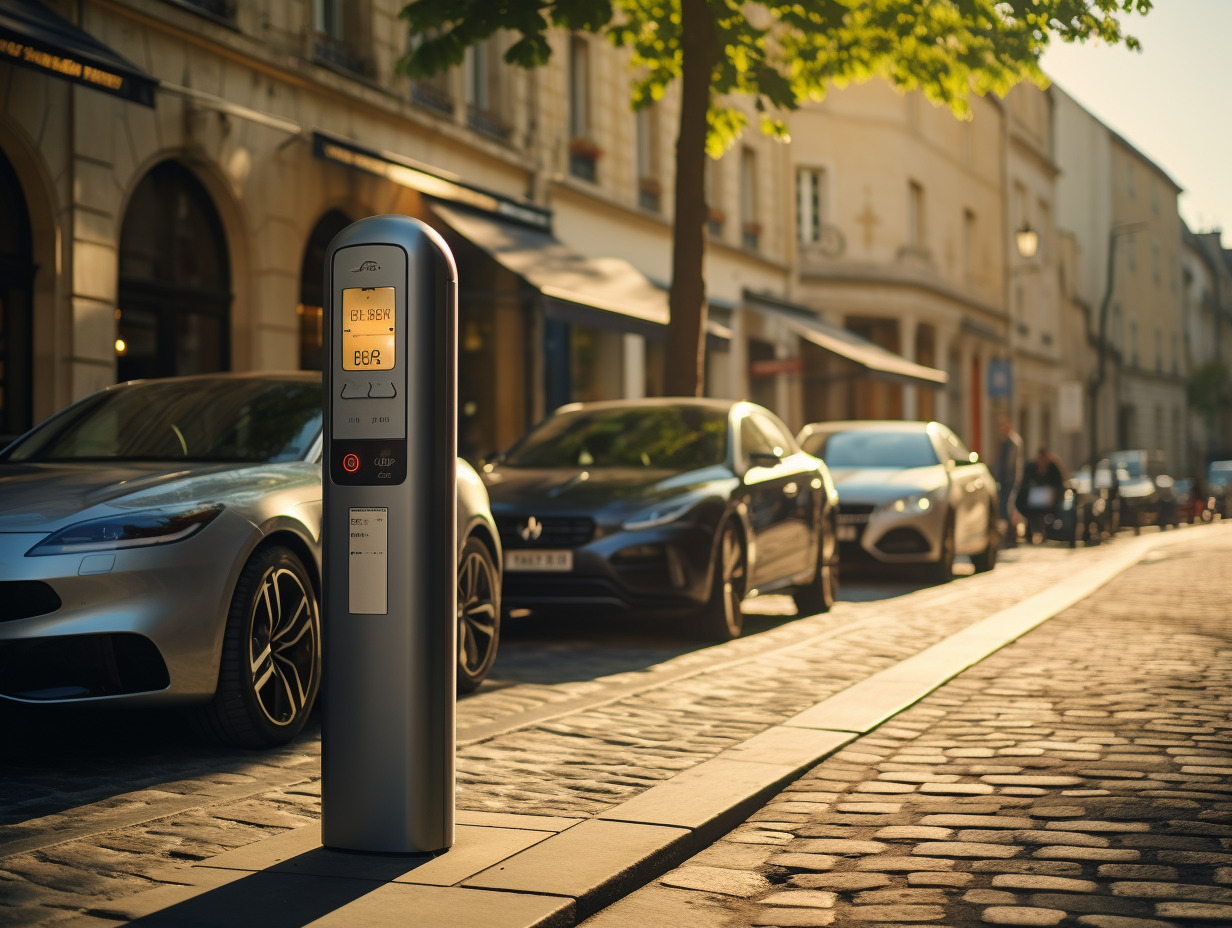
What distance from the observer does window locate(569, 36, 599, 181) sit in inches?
947

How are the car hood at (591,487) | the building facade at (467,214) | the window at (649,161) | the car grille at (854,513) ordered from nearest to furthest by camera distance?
1. the car hood at (591,487)
2. the building facade at (467,214)
3. the car grille at (854,513)
4. the window at (649,161)

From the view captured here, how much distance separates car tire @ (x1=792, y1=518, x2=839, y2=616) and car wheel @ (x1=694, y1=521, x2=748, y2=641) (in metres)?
1.92

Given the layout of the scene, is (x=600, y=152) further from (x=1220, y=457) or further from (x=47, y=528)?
(x=1220, y=457)

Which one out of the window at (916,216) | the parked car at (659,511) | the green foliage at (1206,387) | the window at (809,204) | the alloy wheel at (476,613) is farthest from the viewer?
the green foliage at (1206,387)

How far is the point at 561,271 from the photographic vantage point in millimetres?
18688

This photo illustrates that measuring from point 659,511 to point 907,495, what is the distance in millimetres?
6352

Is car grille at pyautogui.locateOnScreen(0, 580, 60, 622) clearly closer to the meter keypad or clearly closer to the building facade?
the meter keypad

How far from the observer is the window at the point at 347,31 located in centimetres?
1770

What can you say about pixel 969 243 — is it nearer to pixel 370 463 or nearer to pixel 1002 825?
pixel 1002 825

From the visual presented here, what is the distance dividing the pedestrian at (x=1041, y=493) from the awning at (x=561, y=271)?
26.9 feet

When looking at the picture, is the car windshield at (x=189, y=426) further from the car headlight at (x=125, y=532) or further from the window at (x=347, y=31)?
the window at (x=347, y=31)

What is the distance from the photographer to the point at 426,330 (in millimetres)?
4387

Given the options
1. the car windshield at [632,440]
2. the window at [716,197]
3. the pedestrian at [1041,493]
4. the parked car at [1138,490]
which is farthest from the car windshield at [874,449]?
the parked car at [1138,490]

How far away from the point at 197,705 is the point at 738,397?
24170 millimetres
